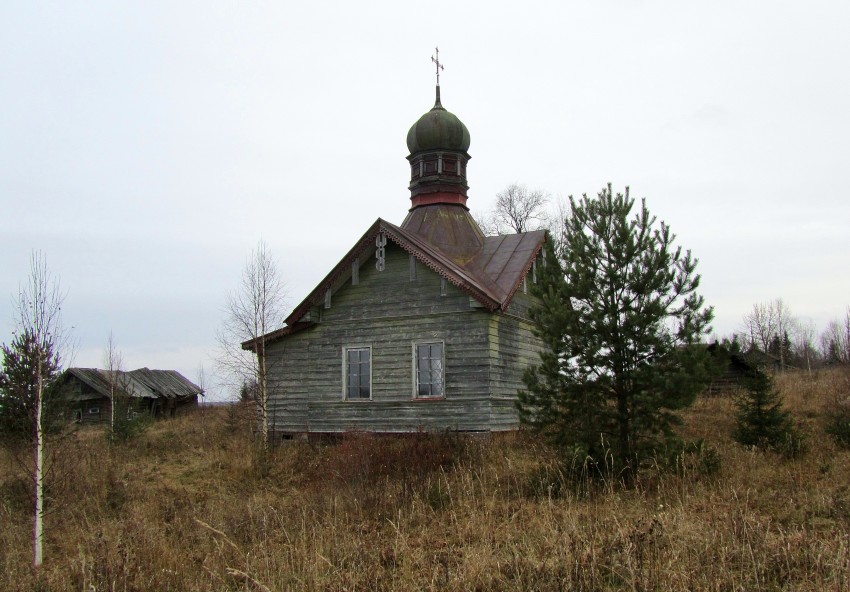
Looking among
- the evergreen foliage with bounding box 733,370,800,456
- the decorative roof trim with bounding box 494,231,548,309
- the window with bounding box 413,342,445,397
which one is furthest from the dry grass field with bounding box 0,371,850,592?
the decorative roof trim with bounding box 494,231,548,309

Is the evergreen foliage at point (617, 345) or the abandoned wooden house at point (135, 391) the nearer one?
the evergreen foliage at point (617, 345)

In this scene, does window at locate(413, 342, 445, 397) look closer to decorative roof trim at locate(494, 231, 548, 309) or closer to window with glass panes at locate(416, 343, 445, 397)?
window with glass panes at locate(416, 343, 445, 397)

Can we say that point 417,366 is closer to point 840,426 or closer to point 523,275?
point 523,275

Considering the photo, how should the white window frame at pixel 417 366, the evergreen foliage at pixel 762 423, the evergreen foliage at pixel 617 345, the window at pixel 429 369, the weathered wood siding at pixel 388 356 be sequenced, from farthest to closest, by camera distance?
the window at pixel 429 369 < the white window frame at pixel 417 366 < the weathered wood siding at pixel 388 356 < the evergreen foliage at pixel 762 423 < the evergreen foliage at pixel 617 345

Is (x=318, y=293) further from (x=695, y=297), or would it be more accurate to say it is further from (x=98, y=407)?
(x=98, y=407)

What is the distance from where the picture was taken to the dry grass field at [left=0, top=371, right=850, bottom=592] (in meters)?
5.68

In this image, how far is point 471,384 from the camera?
51.5 ft

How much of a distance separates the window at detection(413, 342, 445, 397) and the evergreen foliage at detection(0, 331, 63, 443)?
7862 millimetres

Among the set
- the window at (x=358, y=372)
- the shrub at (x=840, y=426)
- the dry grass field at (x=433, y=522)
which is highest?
the window at (x=358, y=372)

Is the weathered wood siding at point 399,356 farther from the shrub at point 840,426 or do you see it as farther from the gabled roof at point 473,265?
the shrub at point 840,426

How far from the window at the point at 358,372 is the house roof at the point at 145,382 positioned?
→ 63.2 ft

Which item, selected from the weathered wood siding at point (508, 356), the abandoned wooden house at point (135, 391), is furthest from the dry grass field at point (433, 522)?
the abandoned wooden house at point (135, 391)

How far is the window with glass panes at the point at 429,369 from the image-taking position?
16.2m

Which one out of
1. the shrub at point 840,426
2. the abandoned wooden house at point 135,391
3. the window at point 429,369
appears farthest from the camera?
the abandoned wooden house at point 135,391
